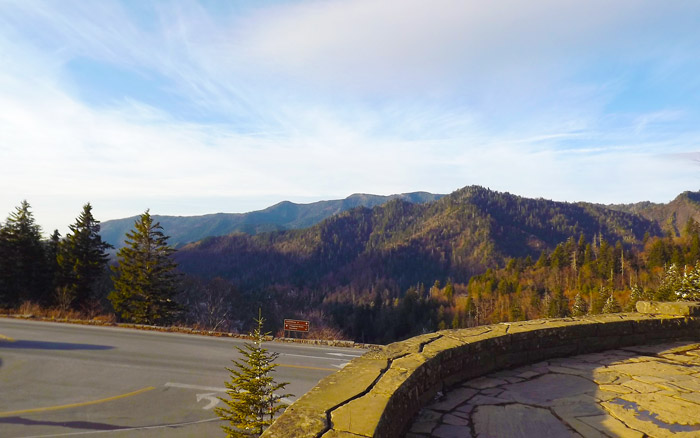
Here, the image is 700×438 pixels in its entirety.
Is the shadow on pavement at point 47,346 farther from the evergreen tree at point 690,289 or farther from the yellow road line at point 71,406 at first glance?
the evergreen tree at point 690,289

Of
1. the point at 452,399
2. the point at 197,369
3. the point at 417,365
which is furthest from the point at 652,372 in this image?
the point at 197,369

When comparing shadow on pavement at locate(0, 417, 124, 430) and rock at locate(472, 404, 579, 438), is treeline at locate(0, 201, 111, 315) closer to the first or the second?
shadow on pavement at locate(0, 417, 124, 430)

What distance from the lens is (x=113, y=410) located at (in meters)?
9.18

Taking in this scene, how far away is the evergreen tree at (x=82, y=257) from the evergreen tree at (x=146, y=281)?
297 inches

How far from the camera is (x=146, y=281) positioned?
2502 cm

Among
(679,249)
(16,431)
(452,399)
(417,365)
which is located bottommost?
(16,431)

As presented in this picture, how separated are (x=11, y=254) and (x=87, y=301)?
7168mm

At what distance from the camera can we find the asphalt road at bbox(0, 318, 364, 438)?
8.55 meters

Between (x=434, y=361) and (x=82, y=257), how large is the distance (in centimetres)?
3618

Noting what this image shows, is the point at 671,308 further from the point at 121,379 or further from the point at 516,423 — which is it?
the point at 121,379

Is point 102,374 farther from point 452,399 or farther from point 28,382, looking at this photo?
point 452,399

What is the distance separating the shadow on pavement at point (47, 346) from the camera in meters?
14.0

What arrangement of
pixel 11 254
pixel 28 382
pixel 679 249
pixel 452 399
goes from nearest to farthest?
pixel 452 399, pixel 28 382, pixel 11 254, pixel 679 249

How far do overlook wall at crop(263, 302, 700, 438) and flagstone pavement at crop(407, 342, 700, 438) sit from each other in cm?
19
